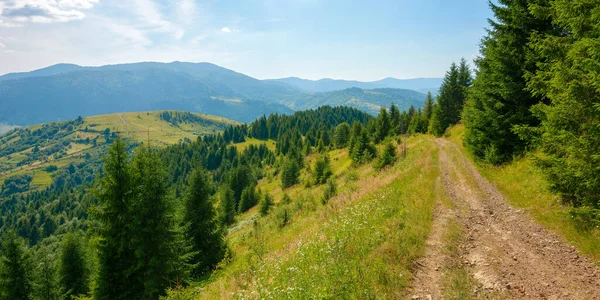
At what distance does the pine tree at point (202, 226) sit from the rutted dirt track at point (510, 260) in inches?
737

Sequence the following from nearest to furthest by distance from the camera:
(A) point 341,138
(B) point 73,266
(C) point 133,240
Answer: (C) point 133,240 → (B) point 73,266 → (A) point 341,138

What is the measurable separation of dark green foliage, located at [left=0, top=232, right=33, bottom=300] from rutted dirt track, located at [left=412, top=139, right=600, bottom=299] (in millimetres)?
36002

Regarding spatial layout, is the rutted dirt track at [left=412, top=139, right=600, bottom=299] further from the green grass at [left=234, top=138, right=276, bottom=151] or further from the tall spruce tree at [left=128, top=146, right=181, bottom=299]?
the green grass at [left=234, top=138, right=276, bottom=151]

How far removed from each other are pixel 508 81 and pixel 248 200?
6853 cm

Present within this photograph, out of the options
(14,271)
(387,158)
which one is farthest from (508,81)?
(14,271)

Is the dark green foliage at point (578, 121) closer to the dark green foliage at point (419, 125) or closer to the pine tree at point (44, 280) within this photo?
the pine tree at point (44, 280)

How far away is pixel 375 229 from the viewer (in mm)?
11766

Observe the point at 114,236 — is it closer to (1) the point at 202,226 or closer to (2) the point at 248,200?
(1) the point at 202,226

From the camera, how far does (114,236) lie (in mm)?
17219

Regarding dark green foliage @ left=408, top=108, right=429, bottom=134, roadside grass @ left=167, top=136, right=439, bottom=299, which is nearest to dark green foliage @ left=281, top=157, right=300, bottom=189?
dark green foliage @ left=408, top=108, right=429, bottom=134

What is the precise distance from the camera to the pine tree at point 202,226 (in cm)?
2453

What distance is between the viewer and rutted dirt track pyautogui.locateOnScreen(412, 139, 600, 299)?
7746mm

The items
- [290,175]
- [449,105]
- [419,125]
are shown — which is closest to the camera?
[449,105]

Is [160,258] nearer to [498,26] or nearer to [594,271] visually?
[594,271]
